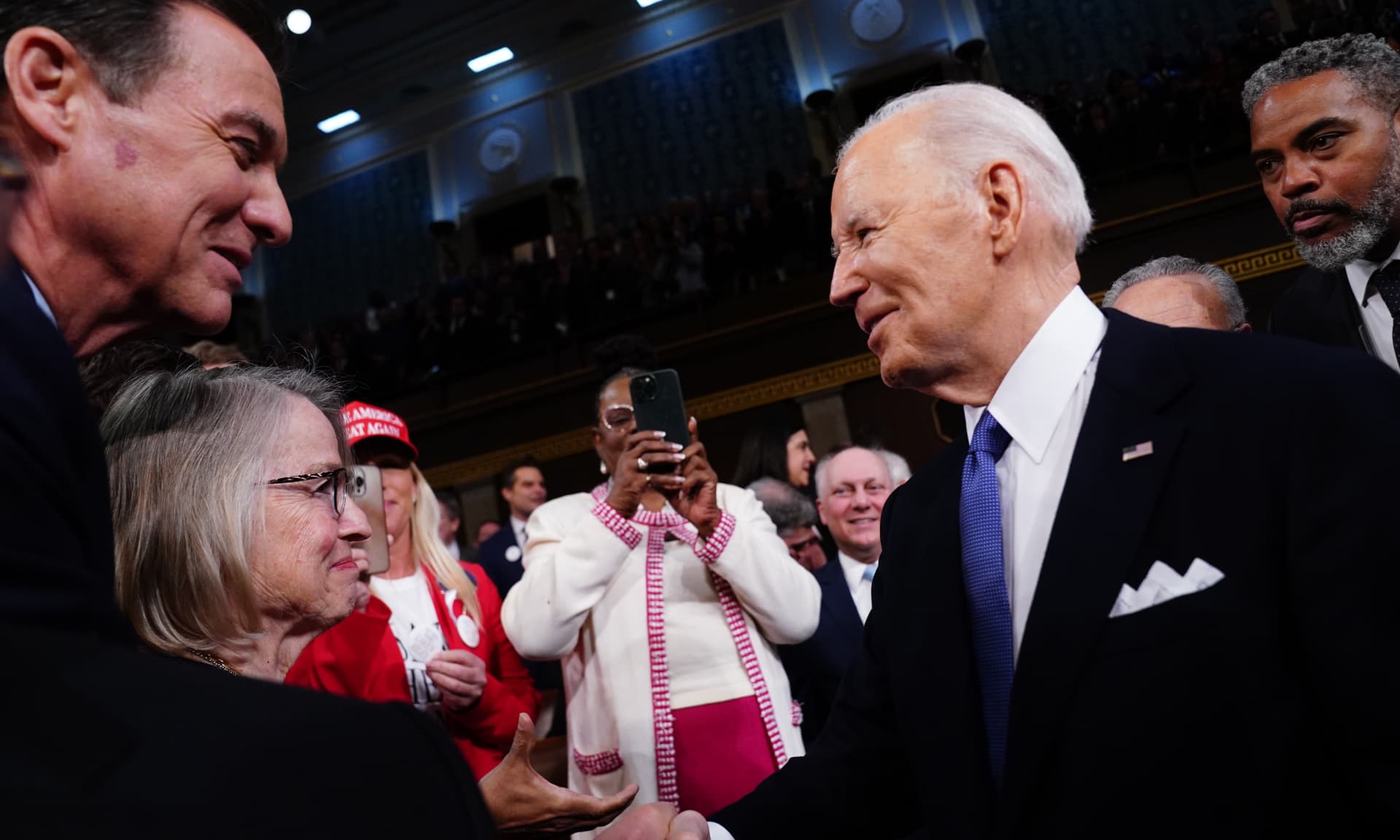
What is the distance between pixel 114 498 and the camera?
1.22 metres

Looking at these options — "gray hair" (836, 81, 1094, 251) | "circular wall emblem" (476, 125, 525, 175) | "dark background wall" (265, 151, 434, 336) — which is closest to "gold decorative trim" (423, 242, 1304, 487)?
"dark background wall" (265, 151, 434, 336)

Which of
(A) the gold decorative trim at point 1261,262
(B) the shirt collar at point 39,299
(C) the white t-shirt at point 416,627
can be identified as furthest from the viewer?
(A) the gold decorative trim at point 1261,262

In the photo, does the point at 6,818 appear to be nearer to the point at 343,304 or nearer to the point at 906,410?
the point at 906,410

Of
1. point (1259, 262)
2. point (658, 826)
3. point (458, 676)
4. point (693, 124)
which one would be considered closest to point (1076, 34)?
point (1259, 262)

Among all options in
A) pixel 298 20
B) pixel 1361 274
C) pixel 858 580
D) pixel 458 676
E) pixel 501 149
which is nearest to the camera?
pixel 458 676

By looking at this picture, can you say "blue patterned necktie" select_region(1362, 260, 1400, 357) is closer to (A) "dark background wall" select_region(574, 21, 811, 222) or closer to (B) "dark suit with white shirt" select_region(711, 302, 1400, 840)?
(B) "dark suit with white shirt" select_region(711, 302, 1400, 840)

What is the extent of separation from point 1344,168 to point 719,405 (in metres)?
7.52

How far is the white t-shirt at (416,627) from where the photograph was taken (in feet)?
6.88

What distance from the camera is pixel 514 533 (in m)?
4.84

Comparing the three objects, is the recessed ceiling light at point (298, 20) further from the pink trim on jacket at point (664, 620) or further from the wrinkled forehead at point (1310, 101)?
the wrinkled forehead at point (1310, 101)

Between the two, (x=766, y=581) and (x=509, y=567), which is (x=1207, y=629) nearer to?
(x=766, y=581)

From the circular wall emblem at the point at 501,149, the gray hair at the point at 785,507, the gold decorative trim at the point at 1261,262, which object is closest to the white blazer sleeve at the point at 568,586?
the gray hair at the point at 785,507

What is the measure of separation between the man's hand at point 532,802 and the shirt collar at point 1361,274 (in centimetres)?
225

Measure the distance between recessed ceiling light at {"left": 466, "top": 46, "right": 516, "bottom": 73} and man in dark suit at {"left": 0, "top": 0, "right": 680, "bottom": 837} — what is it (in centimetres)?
1315
